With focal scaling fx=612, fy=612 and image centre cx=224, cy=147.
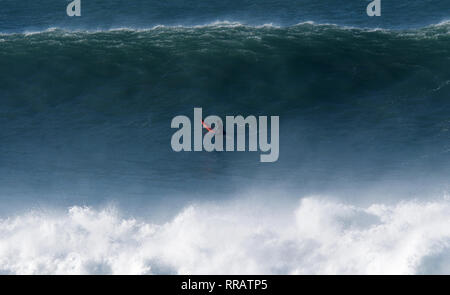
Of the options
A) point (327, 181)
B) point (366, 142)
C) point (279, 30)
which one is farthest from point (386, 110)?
point (279, 30)

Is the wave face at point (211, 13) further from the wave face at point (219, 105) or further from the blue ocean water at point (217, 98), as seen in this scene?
the wave face at point (219, 105)

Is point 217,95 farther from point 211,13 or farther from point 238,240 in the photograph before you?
point 238,240

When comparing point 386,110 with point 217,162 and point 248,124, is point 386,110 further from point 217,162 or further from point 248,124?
point 217,162

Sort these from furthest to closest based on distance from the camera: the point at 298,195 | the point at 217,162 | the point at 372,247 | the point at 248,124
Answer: the point at 248,124
the point at 217,162
the point at 298,195
the point at 372,247

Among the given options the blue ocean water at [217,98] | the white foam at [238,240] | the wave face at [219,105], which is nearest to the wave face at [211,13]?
the blue ocean water at [217,98]

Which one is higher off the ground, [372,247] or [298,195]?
[298,195]

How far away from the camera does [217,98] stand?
7575 centimetres

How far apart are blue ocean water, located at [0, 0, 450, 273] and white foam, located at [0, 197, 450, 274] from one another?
177cm

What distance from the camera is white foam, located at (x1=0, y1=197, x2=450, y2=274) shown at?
55719 millimetres

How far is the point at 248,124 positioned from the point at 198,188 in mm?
11846

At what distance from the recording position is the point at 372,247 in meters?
56.4

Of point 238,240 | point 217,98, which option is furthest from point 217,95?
point 238,240

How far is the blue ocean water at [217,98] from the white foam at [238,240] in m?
1.77

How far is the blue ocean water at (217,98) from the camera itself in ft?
211
